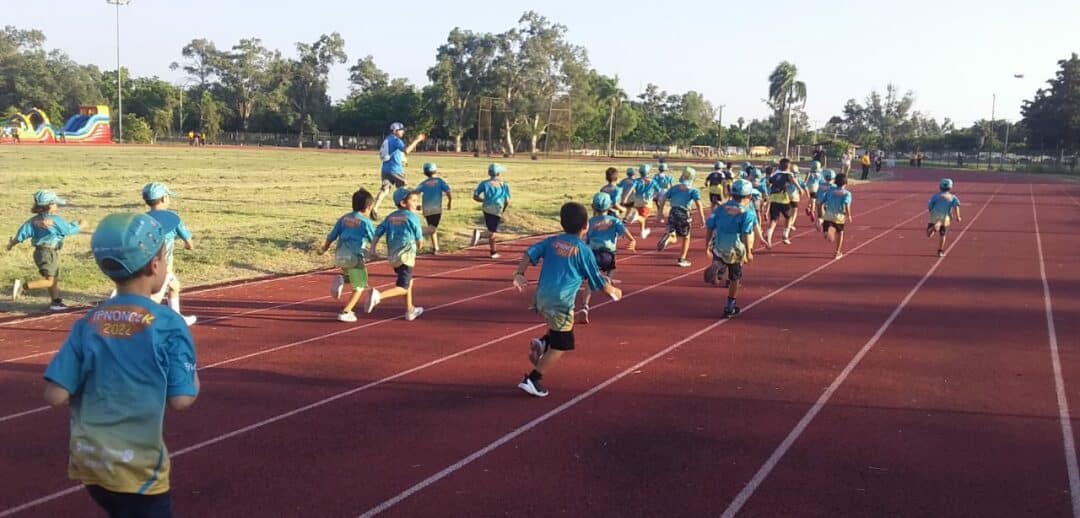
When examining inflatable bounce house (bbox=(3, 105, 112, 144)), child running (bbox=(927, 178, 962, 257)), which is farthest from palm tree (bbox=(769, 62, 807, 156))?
child running (bbox=(927, 178, 962, 257))

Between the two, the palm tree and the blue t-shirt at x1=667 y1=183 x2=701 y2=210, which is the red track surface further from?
the palm tree

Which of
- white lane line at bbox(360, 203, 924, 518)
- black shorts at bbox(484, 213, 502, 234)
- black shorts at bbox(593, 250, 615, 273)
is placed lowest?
white lane line at bbox(360, 203, 924, 518)

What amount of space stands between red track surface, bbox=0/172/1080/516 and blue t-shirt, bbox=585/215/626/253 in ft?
3.15

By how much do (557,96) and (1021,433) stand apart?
86.6m

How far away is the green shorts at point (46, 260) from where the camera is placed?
10594 millimetres

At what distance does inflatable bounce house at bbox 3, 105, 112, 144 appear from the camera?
7556cm

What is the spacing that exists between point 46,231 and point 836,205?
13.4 meters

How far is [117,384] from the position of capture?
3.35 m

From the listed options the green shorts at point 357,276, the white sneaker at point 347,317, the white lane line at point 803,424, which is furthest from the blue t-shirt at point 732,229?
the white sneaker at point 347,317

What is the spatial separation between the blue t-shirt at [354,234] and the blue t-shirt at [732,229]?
14.4 ft

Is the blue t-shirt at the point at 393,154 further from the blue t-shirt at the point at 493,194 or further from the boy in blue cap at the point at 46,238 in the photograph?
the boy in blue cap at the point at 46,238

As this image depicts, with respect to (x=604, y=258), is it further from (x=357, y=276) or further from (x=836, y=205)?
(x=836, y=205)

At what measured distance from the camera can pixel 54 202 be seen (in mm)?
10977

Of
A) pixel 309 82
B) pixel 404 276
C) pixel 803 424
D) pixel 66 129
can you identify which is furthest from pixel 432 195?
pixel 309 82
